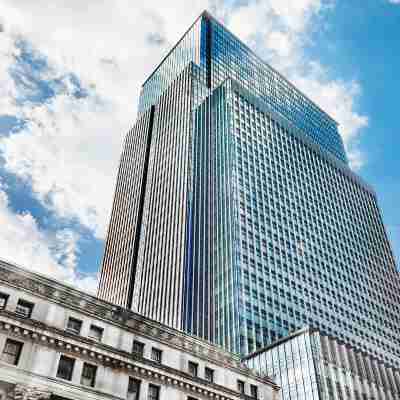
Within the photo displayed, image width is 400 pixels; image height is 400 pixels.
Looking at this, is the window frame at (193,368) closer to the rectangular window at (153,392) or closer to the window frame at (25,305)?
the rectangular window at (153,392)

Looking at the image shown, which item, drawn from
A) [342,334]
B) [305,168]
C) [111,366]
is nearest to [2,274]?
[111,366]

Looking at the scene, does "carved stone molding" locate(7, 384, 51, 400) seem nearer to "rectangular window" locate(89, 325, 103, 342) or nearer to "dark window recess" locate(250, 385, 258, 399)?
"rectangular window" locate(89, 325, 103, 342)

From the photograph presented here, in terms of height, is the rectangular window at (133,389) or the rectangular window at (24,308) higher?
the rectangular window at (24,308)

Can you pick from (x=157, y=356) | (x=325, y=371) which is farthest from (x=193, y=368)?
(x=325, y=371)

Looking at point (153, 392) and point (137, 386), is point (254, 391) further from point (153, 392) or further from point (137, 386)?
point (137, 386)

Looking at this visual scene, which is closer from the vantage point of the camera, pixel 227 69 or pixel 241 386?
pixel 241 386

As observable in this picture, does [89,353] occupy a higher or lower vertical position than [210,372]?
lower

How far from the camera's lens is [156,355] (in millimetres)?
45906

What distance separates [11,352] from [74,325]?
6.38 metres

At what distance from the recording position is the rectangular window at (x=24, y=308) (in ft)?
129

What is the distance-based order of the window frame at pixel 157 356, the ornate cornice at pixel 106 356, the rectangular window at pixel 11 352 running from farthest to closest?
1. the window frame at pixel 157 356
2. the ornate cornice at pixel 106 356
3. the rectangular window at pixel 11 352

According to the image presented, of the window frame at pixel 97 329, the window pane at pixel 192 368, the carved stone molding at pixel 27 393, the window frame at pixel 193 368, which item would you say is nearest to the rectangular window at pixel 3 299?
the carved stone molding at pixel 27 393

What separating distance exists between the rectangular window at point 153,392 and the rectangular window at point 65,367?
7756 millimetres

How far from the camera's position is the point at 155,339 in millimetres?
46469
